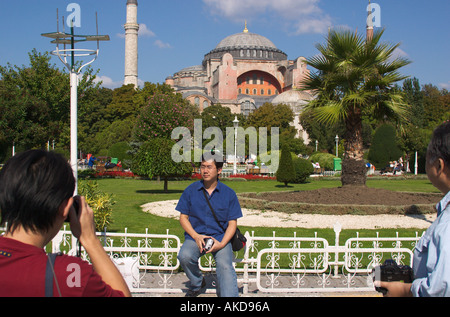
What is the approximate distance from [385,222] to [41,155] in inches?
341

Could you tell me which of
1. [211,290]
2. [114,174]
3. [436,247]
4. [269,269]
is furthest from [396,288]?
[114,174]

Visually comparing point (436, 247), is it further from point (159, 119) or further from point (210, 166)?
point (159, 119)

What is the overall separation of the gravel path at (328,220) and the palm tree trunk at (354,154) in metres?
1.86

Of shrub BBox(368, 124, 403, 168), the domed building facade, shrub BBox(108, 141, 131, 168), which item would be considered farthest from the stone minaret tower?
shrub BBox(368, 124, 403, 168)

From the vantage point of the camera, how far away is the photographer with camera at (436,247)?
155 cm

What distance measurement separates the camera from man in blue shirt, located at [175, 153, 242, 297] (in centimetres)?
360

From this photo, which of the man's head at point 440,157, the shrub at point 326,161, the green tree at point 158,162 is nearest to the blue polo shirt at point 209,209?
the man's head at point 440,157

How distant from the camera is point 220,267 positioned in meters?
3.53

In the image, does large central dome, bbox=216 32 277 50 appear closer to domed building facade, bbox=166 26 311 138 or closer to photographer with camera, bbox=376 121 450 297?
domed building facade, bbox=166 26 311 138

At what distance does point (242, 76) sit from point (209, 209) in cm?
8086

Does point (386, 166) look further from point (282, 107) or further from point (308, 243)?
point (308, 243)

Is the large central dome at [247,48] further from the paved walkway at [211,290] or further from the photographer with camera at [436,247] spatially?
the photographer with camera at [436,247]

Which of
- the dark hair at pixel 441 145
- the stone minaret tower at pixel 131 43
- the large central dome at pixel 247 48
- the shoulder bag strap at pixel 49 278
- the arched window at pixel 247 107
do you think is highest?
the large central dome at pixel 247 48
